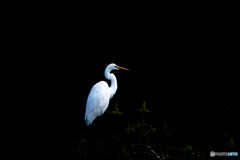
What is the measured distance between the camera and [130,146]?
1.74 m

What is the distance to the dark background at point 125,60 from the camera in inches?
88.2

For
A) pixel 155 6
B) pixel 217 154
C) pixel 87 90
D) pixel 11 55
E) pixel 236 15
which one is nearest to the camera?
pixel 217 154

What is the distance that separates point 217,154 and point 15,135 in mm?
2340

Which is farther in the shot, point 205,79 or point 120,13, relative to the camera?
point 120,13

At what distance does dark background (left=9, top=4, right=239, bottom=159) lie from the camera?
88.2 inches

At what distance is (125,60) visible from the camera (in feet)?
8.73

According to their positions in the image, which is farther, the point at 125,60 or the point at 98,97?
the point at 125,60

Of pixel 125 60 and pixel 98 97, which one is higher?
pixel 125 60

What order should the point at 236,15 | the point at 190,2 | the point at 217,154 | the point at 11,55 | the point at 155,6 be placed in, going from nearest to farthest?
the point at 217,154 < the point at 236,15 < the point at 190,2 < the point at 155,6 < the point at 11,55

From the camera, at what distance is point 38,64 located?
2.73 metres

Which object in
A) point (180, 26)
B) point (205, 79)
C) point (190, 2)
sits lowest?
point (205, 79)

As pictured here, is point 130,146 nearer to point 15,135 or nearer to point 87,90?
point 87,90

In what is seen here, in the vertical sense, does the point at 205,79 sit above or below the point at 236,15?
below

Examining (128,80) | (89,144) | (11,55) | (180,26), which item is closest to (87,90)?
(128,80)
